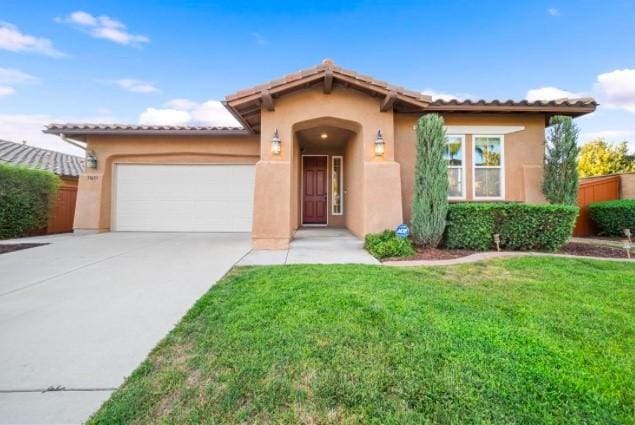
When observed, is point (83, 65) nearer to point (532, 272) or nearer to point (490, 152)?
point (490, 152)

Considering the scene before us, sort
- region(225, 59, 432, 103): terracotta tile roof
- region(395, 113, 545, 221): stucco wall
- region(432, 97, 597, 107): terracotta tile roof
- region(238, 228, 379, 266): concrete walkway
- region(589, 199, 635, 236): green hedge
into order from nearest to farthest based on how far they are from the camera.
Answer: region(238, 228, 379, 266): concrete walkway
region(225, 59, 432, 103): terracotta tile roof
region(432, 97, 597, 107): terracotta tile roof
region(395, 113, 545, 221): stucco wall
region(589, 199, 635, 236): green hedge

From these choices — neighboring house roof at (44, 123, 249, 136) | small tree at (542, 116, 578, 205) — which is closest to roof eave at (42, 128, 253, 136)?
neighboring house roof at (44, 123, 249, 136)

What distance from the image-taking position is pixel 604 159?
61.8ft

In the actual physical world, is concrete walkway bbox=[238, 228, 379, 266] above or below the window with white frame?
→ below

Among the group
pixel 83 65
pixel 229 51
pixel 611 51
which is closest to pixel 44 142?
pixel 83 65

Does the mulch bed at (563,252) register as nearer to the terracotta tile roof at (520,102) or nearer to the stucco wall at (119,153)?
the terracotta tile roof at (520,102)

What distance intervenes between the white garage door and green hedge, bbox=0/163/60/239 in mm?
1896

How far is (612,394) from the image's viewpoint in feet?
5.48

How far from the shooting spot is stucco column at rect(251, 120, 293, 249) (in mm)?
6566

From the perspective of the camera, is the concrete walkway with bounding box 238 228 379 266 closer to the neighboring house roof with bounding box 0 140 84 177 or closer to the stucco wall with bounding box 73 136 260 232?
the stucco wall with bounding box 73 136 260 232

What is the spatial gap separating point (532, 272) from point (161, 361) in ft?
16.8

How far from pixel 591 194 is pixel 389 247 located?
29.3 feet

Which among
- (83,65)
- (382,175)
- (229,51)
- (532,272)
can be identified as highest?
(229,51)

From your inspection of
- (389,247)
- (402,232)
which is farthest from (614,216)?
(389,247)
